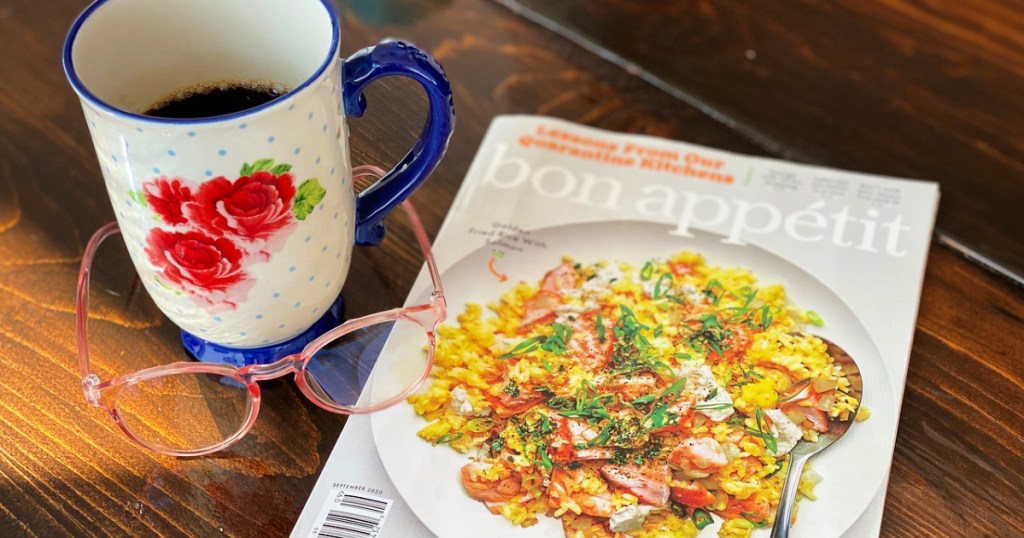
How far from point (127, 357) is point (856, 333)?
432 mm

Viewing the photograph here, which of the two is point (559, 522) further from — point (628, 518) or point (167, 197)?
point (167, 197)

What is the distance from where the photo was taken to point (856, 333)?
1.83 ft

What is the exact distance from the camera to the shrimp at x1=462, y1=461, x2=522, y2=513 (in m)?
0.48

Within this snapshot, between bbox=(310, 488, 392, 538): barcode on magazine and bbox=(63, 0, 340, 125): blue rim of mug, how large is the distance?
0.66ft

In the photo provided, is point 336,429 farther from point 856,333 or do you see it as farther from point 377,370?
point 856,333

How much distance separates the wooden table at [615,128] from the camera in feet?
1.63

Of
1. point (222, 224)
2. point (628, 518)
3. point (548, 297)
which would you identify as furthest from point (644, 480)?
point (222, 224)

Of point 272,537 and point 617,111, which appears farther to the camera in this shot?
point 617,111

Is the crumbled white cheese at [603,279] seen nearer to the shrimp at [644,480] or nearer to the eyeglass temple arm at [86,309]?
the shrimp at [644,480]

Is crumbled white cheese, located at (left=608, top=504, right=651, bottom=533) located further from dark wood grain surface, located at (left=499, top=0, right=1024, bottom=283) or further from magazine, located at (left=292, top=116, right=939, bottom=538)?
dark wood grain surface, located at (left=499, top=0, right=1024, bottom=283)

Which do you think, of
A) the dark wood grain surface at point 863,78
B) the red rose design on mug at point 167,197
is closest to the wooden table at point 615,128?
the dark wood grain surface at point 863,78

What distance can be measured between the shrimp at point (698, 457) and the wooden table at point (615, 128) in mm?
91

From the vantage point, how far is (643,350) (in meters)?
0.55

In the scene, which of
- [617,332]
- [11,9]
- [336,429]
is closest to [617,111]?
[617,332]
